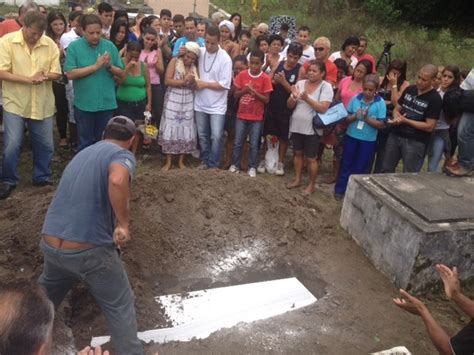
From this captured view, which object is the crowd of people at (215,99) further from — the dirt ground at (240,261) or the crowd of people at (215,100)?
the dirt ground at (240,261)

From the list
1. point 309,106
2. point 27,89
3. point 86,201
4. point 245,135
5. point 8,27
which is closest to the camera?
point 86,201

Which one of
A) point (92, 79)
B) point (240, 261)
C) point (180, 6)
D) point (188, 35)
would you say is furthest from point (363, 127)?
point (180, 6)

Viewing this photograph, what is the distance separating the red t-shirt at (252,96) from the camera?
622 centimetres

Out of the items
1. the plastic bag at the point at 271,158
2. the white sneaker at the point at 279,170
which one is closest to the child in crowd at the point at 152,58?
the plastic bag at the point at 271,158

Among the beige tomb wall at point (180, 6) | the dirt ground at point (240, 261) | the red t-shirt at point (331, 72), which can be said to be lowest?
the dirt ground at point (240, 261)

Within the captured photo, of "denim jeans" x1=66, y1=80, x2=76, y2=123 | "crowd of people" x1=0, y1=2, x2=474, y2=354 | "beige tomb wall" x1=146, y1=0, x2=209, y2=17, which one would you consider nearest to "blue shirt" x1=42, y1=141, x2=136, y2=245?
"crowd of people" x1=0, y1=2, x2=474, y2=354

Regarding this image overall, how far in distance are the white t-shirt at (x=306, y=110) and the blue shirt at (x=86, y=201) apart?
3437mm

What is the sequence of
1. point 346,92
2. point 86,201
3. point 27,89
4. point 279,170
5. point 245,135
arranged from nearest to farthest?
point 86,201, point 27,89, point 346,92, point 245,135, point 279,170

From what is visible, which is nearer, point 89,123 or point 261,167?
point 89,123

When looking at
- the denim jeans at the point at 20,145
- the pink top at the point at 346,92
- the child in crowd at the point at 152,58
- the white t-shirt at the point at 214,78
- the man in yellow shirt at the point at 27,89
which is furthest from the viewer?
the child in crowd at the point at 152,58

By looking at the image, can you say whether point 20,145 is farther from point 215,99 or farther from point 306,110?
point 306,110

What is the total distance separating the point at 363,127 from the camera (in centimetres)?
584

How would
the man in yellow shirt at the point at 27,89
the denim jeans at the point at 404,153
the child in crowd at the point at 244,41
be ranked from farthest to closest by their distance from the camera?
the child in crowd at the point at 244,41
the denim jeans at the point at 404,153
the man in yellow shirt at the point at 27,89

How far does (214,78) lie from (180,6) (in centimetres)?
985
